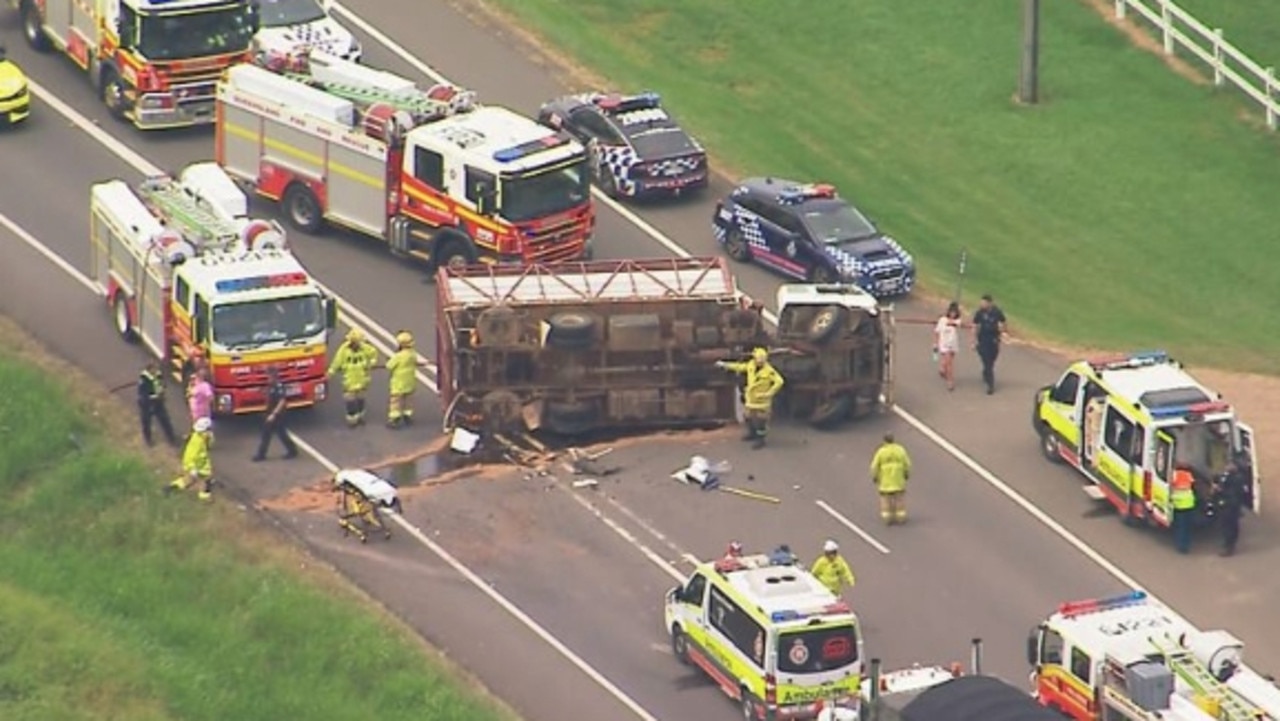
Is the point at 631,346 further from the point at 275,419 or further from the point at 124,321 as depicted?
the point at 124,321

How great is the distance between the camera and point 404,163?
5950 centimetres

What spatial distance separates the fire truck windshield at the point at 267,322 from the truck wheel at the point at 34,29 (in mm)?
17689

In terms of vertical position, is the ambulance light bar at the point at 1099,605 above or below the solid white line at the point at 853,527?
above

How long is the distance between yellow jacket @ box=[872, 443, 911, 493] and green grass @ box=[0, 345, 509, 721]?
7.80 meters

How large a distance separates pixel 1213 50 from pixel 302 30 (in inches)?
765

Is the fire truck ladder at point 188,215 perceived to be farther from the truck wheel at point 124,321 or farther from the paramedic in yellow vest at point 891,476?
the paramedic in yellow vest at point 891,476

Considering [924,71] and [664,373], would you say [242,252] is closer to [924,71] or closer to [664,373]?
[664,373]

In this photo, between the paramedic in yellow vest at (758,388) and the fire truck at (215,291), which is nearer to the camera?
the paramedic in yellow vest at (758,388)

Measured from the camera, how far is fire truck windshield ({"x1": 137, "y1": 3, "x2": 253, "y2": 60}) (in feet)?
212

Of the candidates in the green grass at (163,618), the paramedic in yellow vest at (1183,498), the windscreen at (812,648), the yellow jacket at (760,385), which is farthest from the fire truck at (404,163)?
the windscreen at (812,648)

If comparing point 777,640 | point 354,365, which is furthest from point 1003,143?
point 777,640

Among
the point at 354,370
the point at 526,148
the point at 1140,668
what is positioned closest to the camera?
the point at 1140,668

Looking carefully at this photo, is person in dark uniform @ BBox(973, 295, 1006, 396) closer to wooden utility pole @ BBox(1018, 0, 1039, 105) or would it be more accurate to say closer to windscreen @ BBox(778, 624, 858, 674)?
windscreen @ BBox(778, 624, 858, 674)

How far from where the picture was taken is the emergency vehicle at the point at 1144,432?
50.8m
